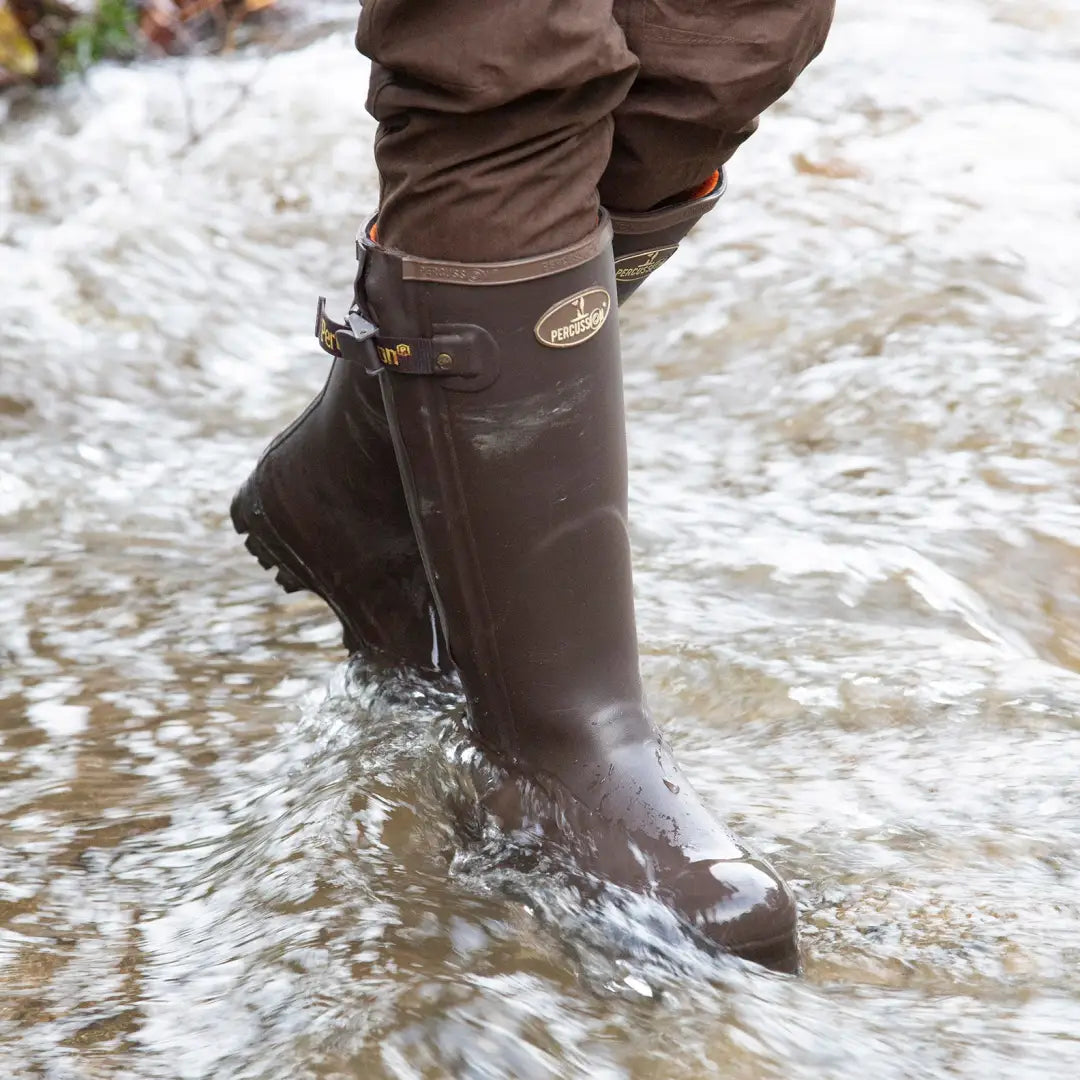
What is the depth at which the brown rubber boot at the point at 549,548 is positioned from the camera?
49.9 inches

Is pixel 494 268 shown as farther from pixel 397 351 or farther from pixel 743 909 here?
pixel 743 909

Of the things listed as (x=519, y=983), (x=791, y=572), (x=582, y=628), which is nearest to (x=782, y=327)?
(x=791, y=572)

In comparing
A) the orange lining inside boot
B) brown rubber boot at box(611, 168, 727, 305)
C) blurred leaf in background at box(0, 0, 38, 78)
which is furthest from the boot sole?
blurred leaf in background at box(0, 0, 38, 78)

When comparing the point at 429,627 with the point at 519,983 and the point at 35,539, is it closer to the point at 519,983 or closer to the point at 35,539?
the point at 519,983

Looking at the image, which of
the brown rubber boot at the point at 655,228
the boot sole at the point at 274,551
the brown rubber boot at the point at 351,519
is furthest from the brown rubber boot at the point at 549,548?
the boot sole at the point at 274,551

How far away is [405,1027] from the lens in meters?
1.07

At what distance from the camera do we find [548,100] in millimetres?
1189

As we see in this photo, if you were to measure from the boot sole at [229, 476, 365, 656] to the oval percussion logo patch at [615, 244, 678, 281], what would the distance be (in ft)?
1.83

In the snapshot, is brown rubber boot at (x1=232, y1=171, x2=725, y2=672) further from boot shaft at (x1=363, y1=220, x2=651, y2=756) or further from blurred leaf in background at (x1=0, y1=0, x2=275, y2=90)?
blurred leaf in background at (x1=0, y1=0, x2=275, y2=90)

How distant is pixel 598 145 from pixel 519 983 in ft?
2.27

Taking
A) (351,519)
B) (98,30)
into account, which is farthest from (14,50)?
(351,519)

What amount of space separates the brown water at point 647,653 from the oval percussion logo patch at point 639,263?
1.65 ft

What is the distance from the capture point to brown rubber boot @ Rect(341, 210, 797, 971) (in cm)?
127

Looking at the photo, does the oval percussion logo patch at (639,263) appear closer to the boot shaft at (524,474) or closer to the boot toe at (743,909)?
the boot shaft at (524,474)
